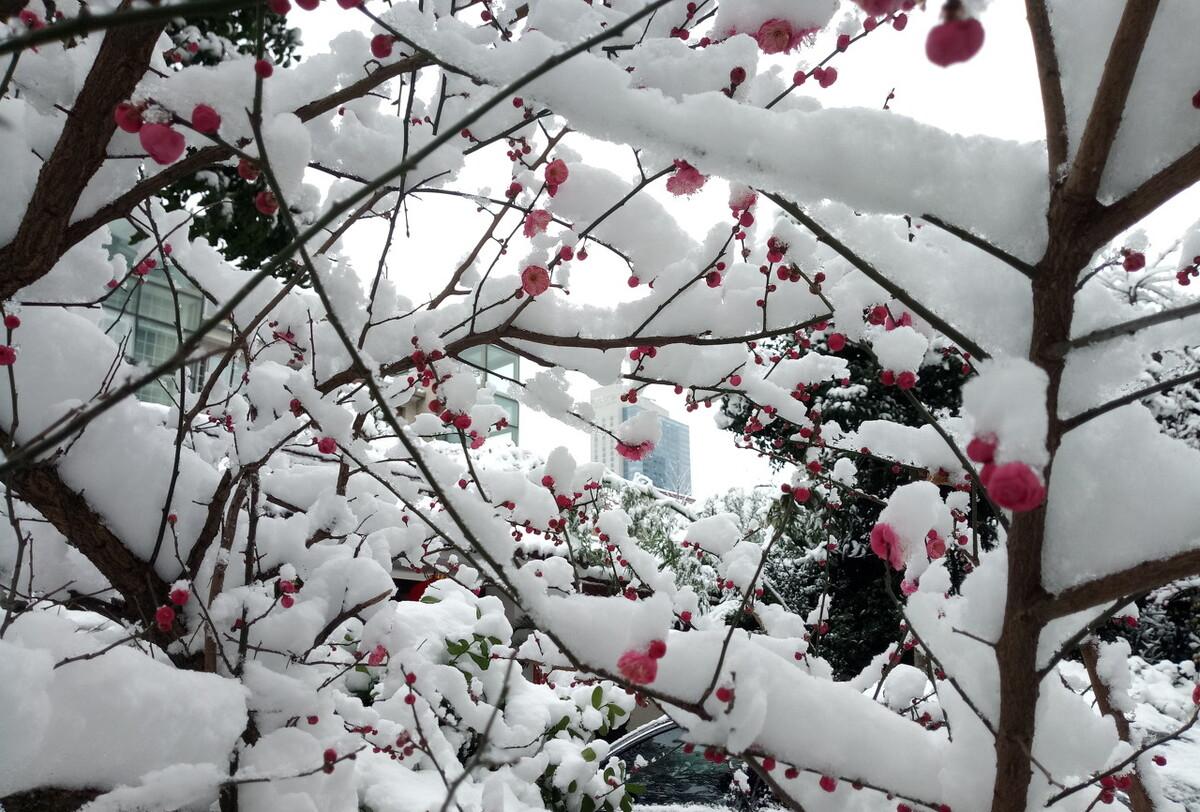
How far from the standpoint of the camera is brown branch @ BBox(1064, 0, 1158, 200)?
741 millimetres

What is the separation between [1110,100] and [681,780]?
5198mm

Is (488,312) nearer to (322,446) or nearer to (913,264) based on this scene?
(322,446)

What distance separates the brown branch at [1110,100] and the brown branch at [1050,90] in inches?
1.6

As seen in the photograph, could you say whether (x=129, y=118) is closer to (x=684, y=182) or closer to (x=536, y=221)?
(x=684, y=182)

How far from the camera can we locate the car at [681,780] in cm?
457

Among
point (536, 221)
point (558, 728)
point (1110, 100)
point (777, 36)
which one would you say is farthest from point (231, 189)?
point (1110, 100)

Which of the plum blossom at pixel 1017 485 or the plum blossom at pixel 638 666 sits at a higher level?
the plum blossom at pixel 1017 485

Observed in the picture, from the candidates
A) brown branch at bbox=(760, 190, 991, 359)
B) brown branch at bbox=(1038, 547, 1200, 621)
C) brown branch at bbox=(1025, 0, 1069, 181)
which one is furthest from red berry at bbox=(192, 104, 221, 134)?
brown branch at bbox=(1038, 547, 1200, 621)

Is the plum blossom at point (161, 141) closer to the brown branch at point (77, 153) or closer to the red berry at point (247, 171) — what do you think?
the red berry at point (247, 171)

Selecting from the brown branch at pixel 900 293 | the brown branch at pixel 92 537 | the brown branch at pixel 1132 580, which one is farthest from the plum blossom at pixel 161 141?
the brown branch at pixel 1132 580

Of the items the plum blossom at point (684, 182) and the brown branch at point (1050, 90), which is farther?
the plum blossom at point (684, 182)

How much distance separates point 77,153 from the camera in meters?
1.43

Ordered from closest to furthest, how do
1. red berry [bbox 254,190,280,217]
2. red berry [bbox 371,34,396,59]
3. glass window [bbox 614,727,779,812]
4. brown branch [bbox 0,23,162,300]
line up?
brown branch [bbox 0,23,162,300] → red berry [bbox 254,190,280,217] → red berry [bbox 371,34,396,59] → glass window [bbox 614,727,779,812]

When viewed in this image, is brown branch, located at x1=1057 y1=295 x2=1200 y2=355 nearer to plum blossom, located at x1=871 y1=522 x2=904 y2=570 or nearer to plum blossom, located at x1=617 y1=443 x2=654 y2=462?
plum blossom, located at x1=871 y1=522 x2=904 y2=570
